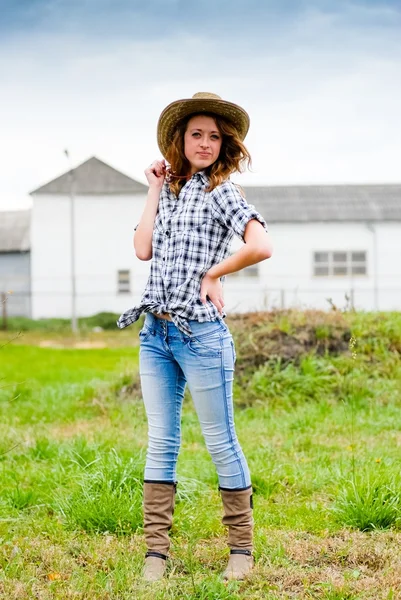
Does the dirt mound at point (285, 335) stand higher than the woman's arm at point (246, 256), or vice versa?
the woman's arm at point (246, 256)

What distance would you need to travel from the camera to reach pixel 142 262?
2480 centimetres

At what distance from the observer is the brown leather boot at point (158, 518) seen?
326 cm

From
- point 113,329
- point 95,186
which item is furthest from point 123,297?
point 95,186

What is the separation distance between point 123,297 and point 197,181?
71.8 feet

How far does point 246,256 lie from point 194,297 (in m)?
0.28

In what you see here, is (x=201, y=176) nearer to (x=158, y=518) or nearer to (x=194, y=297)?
(x=194, y=297)

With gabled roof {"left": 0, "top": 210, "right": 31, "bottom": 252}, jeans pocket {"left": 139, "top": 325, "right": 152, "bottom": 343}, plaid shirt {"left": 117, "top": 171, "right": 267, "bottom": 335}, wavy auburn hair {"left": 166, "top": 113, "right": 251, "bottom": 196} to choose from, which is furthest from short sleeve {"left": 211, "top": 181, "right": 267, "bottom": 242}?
gabled roof {"left": 0, "top": 210, "right": 31, "bottom": 252}

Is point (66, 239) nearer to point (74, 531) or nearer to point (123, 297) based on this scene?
point (123, 297)

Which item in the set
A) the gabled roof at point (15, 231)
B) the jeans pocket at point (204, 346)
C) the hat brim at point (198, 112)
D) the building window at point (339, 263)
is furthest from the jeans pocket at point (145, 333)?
the gabled roof at point (15, 231)

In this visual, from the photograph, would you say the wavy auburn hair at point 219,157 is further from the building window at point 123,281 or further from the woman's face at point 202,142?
the building window at point 123,281


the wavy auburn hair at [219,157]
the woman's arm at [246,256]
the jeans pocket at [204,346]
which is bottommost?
the jeans pocket at [204,346]

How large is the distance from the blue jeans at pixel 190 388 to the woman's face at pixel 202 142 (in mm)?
691

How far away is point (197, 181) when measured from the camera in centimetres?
326

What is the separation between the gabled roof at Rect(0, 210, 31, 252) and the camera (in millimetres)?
28062
